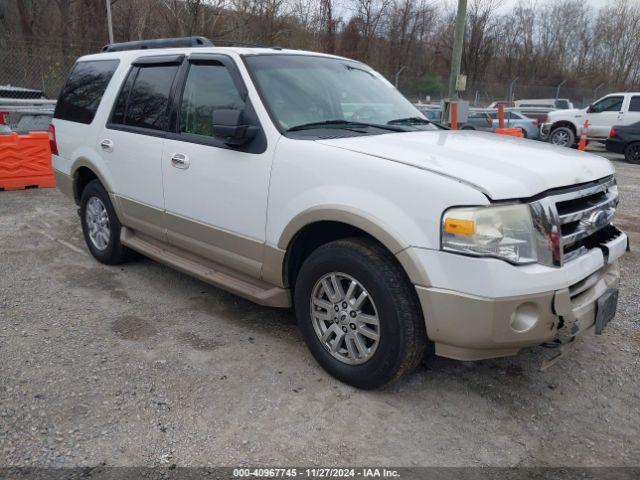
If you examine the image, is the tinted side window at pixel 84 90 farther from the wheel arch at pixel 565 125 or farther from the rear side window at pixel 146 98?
the wheel arch at pixel 565 125

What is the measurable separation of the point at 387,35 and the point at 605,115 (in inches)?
997

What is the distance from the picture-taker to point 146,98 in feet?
14.4

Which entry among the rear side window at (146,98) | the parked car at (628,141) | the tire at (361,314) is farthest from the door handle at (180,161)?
the parked car at (628,141)

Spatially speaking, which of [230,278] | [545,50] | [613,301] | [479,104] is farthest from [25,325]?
[545,50]

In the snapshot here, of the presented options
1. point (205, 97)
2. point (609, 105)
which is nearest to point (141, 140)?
point (205, 97)

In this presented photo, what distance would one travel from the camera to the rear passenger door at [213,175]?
343 centimetres

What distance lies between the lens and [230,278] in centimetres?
378

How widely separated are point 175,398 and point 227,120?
167 centimetres

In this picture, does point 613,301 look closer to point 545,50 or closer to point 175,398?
point 175,398

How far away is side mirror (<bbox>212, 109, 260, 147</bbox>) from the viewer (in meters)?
3.25

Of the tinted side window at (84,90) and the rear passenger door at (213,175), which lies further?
the tinted side window at (84,90)

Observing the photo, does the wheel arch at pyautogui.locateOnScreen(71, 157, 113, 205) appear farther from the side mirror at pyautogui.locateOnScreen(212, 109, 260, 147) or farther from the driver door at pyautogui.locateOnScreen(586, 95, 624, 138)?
the driver door at pyautogui.locateOnScreen(586, 95, 624, 138)

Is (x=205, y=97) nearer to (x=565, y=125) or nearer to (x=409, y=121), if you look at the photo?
(x=409, y=121)

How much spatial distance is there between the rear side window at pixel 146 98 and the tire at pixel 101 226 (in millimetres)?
785
